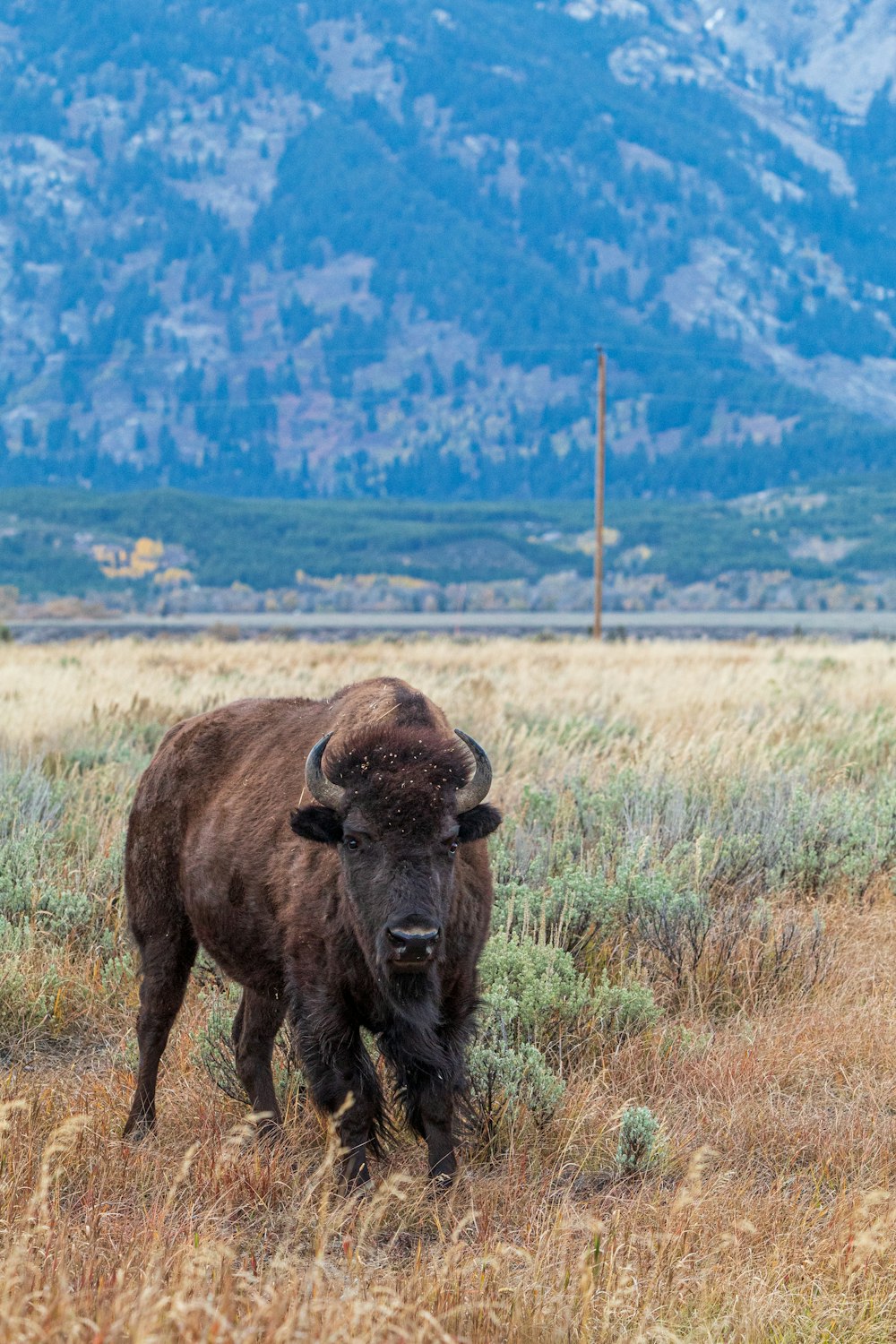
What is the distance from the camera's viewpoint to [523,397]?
187m

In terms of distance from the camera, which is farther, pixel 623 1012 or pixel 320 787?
pixel 623 1012

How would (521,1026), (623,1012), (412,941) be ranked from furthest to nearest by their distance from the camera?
(623,1012) → (521,1026) → (412,941)

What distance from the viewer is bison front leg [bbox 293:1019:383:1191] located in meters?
3.98

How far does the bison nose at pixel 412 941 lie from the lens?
363cm

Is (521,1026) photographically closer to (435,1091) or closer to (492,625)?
(435,1091)

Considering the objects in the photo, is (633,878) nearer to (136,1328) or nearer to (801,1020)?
(801,1020)

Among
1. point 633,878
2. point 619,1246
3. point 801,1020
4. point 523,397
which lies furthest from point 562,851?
point 523,397

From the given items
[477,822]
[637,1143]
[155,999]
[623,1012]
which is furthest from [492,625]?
[477,822]

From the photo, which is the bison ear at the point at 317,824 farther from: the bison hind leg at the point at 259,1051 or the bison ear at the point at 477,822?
the bison hind leg at the point at 259,1051

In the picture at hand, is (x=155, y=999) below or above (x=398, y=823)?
below

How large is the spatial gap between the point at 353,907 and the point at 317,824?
0.24 metres

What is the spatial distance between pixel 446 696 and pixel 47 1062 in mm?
8146

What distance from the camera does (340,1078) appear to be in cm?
400

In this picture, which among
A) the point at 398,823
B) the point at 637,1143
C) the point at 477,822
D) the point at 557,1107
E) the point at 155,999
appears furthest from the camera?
the point at 155,999
